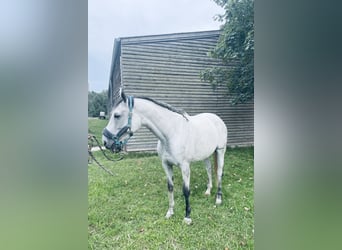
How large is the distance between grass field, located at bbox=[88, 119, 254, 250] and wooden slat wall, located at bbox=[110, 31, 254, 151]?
0.37ft

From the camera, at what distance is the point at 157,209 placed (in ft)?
3.74

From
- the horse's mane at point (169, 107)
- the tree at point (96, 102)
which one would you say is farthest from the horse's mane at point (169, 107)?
the tree at point (96, 102)

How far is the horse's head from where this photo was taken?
3.61 feet

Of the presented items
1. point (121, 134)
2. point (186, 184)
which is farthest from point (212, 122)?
point (121, 134)

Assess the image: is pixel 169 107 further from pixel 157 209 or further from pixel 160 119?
pixel 157 209

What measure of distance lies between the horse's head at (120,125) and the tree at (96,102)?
55 millimetres

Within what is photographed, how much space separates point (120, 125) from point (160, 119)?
195 mm

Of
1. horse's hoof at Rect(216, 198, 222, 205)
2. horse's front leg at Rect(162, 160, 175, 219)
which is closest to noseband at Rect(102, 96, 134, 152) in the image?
horse's front leg at Rect(162, 160, 175, 219)

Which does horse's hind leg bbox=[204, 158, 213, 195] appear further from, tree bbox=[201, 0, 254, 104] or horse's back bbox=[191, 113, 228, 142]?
tree bbox=[201, 0, 254, 104]

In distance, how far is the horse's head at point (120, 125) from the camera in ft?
3.61
